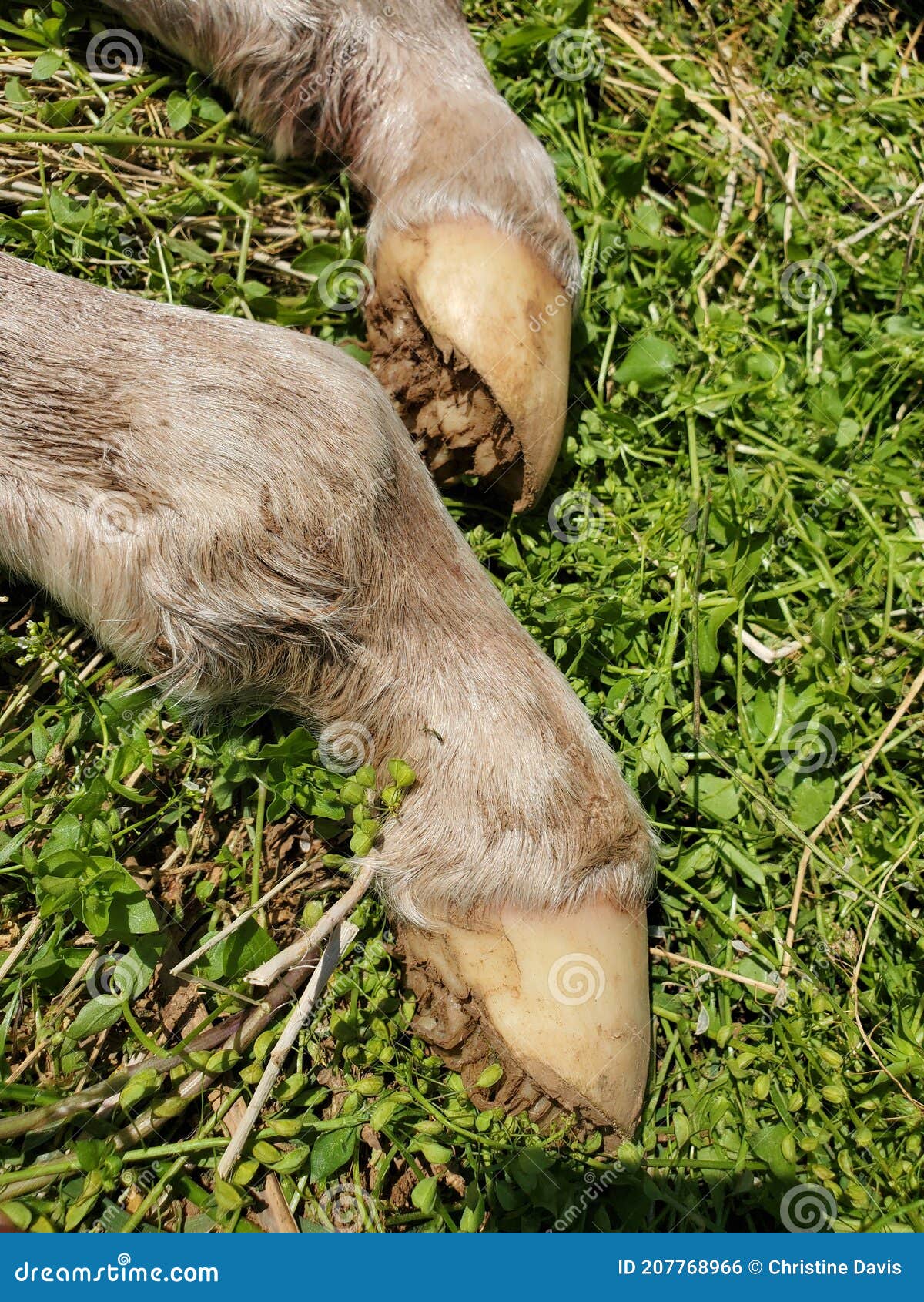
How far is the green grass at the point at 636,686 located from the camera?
82.2 inches

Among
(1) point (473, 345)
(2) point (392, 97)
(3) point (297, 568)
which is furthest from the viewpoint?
(2) point (392, 97)

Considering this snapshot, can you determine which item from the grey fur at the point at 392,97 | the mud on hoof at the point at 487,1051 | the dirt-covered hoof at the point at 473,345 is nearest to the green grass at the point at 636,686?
the mud on hoof at the point at 487,1051

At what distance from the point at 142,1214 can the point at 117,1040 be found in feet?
1.14

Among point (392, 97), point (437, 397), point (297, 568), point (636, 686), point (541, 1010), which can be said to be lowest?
point (541, 1010)

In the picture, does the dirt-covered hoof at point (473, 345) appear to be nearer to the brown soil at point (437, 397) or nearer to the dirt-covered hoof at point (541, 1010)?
the brown soil at point (437, 397)

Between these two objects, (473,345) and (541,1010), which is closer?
(541,1010)

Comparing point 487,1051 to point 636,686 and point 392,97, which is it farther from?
point 392,97

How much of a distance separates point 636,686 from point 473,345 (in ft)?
3.08

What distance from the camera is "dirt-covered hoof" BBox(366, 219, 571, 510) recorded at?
2197mm

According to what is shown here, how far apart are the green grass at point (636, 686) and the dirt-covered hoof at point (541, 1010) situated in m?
0.11

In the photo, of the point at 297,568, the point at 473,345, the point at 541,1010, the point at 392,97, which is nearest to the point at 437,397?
the point at 473,345

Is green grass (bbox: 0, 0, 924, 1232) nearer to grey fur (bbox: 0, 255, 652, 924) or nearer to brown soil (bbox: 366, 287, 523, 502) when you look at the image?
grey fur (bbox: 0, 255, 652, 924)

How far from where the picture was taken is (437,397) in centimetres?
227

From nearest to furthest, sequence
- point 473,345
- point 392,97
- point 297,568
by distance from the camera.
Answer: point 297,568
point 473,345
point 392,97
